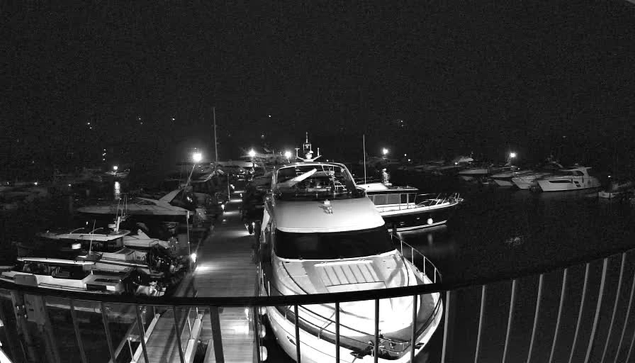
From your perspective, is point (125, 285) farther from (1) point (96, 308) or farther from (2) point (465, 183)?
(2) point (465, 183)

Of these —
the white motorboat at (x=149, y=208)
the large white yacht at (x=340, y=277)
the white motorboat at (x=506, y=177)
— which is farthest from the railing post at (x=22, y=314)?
the white motorboat at (x=506, y=177)

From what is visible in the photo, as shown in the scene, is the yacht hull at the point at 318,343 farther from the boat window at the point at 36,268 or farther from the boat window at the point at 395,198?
the boat window at the point at 395,198

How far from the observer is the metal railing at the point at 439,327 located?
1.84 meters

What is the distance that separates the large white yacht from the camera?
16.4 feet

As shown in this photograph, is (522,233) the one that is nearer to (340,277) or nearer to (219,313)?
(340,277)

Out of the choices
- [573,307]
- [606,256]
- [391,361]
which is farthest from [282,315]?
[573,307]

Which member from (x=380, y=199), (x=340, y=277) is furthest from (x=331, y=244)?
(x=380, y=199)

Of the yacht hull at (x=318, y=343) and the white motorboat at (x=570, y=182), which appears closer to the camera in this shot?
the yacht hull at (x=318, y=343)

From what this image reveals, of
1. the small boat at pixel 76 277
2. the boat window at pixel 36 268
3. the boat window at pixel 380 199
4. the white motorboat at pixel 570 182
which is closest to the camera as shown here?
the small boat at pixel 76 277

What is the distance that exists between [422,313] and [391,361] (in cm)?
117

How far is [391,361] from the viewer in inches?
185

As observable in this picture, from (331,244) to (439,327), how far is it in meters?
2.67

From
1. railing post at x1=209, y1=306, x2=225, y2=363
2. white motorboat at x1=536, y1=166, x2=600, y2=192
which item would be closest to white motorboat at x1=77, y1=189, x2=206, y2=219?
railing post at x1=209, y1=306, x2=225, y2=363

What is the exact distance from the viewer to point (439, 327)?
6.92 meters
